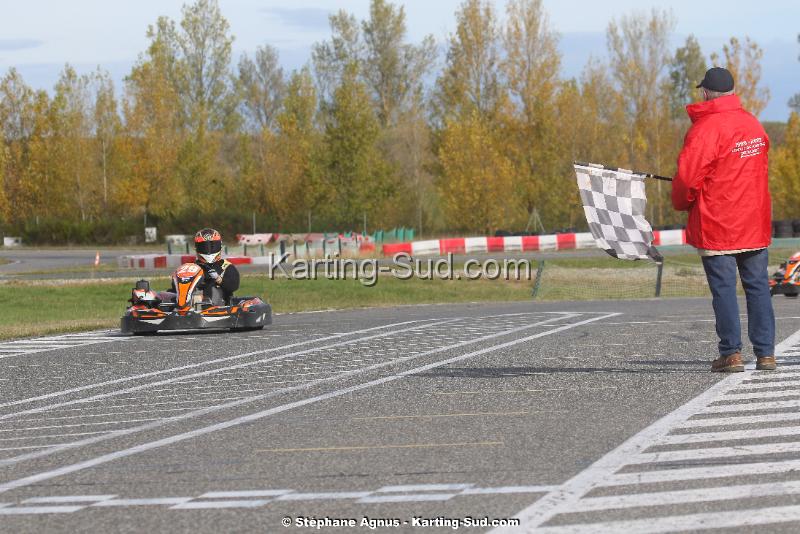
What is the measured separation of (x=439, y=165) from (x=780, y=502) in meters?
60.5

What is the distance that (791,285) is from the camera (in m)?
21.0

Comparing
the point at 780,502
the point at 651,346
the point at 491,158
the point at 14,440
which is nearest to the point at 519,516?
the point at 780,502

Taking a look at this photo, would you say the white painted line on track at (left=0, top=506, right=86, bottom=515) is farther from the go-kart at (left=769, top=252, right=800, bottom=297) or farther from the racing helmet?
the go-kart at (left=769, top=252, right=800, bottom=297)

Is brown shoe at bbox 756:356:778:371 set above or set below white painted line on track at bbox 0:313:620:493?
above

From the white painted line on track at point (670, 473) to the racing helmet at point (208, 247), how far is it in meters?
9.04

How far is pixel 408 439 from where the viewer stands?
6.51 m

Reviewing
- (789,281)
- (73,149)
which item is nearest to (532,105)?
(73,149)

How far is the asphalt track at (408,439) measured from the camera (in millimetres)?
4801

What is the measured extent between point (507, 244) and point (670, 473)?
4282cm

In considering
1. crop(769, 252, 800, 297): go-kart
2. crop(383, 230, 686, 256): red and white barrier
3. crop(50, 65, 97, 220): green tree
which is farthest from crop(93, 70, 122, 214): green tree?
crop(769, 252, 800, 297): go-kart

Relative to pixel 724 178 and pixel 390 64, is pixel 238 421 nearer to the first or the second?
pixel 724 178

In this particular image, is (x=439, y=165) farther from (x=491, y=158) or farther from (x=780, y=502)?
(x=780, y=502)

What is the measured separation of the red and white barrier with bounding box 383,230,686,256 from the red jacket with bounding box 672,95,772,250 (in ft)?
117

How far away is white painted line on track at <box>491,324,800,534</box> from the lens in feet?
14.6
